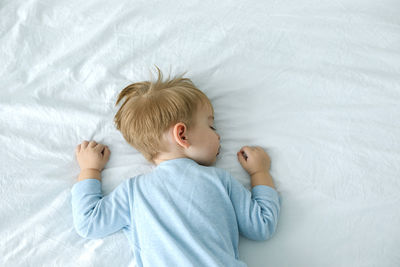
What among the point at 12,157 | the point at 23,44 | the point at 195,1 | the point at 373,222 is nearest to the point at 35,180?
the point at 12,157

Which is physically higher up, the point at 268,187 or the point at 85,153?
the point at 85,153

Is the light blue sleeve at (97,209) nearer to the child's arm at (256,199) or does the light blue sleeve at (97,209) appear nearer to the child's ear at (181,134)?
the child's ear at (181,134)

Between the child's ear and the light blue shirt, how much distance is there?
51 mm

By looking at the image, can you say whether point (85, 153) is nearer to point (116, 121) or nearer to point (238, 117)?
point (116, 121)

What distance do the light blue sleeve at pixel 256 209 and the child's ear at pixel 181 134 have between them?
154mm

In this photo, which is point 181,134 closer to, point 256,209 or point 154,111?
point 154,111

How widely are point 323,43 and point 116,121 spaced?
0.70 meters

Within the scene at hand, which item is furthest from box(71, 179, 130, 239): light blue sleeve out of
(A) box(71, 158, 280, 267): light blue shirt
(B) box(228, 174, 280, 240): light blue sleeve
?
(B) box(228, 174, 280, 240): light blue sleeve

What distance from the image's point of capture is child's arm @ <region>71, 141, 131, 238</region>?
36.9 inches

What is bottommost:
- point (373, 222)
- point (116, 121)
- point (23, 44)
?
point (373, 222)

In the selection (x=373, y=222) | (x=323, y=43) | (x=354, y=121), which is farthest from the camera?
(x=323, y=43)

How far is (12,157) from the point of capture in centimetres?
103

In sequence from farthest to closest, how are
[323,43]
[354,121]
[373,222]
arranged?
[323,43], [354,121], [373,222]

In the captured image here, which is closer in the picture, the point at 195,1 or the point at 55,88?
the point at 55,88
